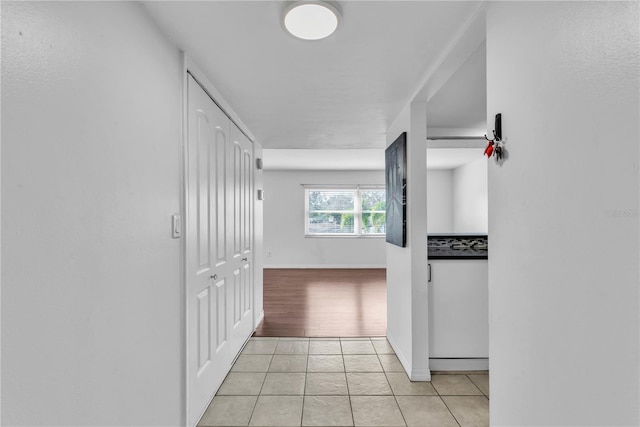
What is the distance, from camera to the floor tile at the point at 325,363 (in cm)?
263

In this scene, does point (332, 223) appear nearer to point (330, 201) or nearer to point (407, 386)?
point (330, 201)

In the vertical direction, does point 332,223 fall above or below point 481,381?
above

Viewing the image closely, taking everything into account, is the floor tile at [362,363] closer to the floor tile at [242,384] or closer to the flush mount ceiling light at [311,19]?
the floor tile at [242,384]

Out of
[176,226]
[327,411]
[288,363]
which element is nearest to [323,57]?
[176,226]

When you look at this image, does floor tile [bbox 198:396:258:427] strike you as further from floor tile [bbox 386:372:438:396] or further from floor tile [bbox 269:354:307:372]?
floor tile [bbox 386:372:438:396]

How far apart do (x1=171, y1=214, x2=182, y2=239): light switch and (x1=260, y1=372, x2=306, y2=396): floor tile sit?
54.3 inches

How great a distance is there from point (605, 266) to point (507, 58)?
800 mm

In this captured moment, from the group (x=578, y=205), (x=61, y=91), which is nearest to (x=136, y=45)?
(x=61, y=91)

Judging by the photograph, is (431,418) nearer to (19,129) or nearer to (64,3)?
(19,129)

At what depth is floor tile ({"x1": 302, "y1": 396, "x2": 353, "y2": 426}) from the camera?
1.96 m

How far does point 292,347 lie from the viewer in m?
3.08

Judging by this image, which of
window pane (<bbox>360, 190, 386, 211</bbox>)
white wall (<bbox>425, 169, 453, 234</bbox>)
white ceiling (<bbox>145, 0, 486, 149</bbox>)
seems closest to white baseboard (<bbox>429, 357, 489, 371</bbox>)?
white ceiling (<bbox>145, 0, 486, 149</bbox>)

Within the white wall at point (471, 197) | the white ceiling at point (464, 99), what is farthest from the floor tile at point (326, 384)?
the white wall at point (471, 197)

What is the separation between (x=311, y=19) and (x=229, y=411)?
2.32 meters
